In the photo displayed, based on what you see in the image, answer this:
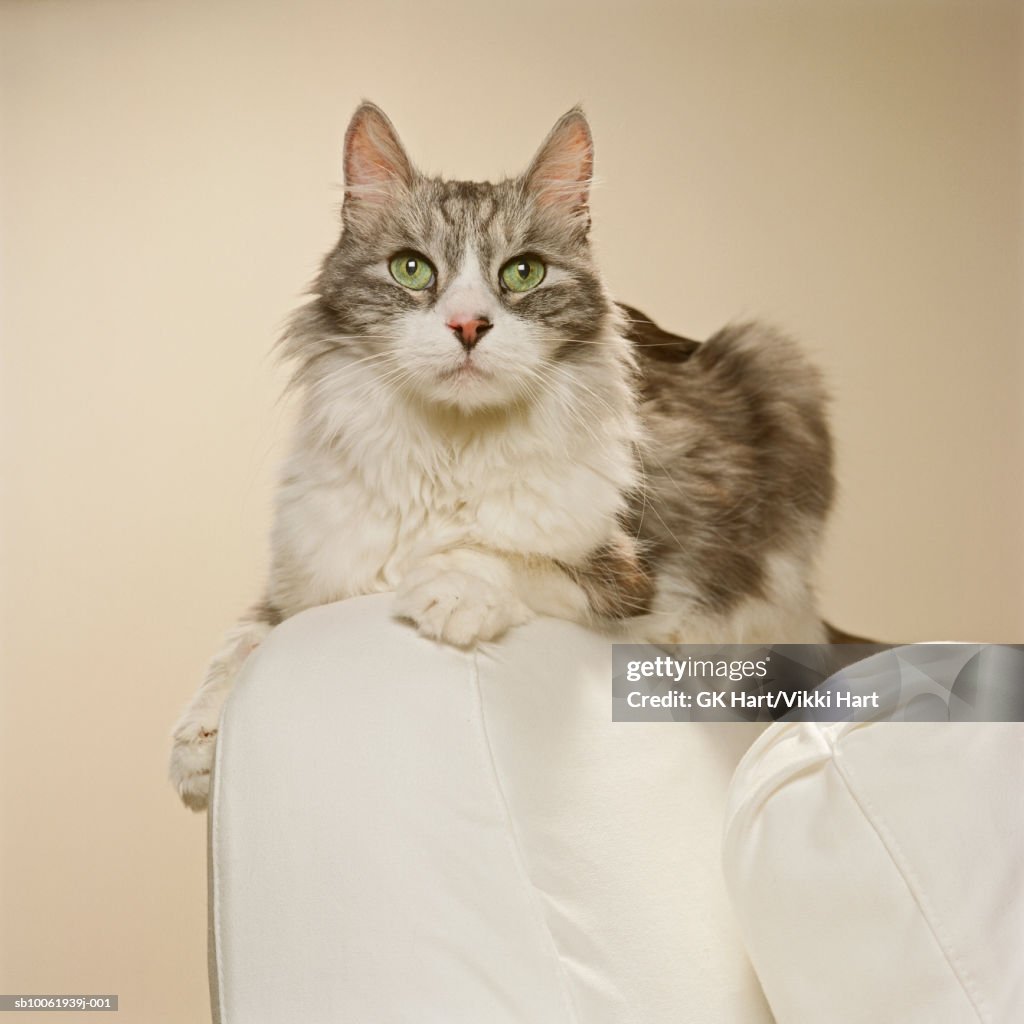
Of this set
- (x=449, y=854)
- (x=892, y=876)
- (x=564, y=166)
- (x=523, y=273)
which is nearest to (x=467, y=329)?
(x=523, y=273)

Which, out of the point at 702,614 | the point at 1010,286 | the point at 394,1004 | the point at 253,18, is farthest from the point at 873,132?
the point at 394,1004

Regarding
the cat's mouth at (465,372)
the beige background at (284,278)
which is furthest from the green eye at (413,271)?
the beige background at (284,278)

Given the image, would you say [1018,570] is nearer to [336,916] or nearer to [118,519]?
[336,916]

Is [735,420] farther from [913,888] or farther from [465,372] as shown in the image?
[913,888]

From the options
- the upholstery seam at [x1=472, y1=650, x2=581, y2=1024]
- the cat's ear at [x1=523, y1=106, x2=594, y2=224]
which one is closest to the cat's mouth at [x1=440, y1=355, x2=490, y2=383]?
the cat's ear at [x1=523, y1=106, x2=594, y2=224]

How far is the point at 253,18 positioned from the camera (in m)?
1.66

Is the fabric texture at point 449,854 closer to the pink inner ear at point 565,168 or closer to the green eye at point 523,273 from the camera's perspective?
the green eye at point 523,273

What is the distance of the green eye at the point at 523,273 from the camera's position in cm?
113

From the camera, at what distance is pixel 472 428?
3.76 ft

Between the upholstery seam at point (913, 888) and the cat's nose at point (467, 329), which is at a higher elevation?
the cat's nose at point (467, 329)

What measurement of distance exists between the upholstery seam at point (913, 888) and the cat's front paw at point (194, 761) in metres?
0.67

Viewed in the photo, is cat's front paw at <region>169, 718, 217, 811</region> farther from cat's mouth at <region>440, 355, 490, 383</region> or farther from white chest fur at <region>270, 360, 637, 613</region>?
cat's mouth at <region>440, 355, 490, 383</region>

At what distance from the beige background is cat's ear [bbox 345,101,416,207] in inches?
17.9

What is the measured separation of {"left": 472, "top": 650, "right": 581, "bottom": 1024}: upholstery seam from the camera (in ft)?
2.34
